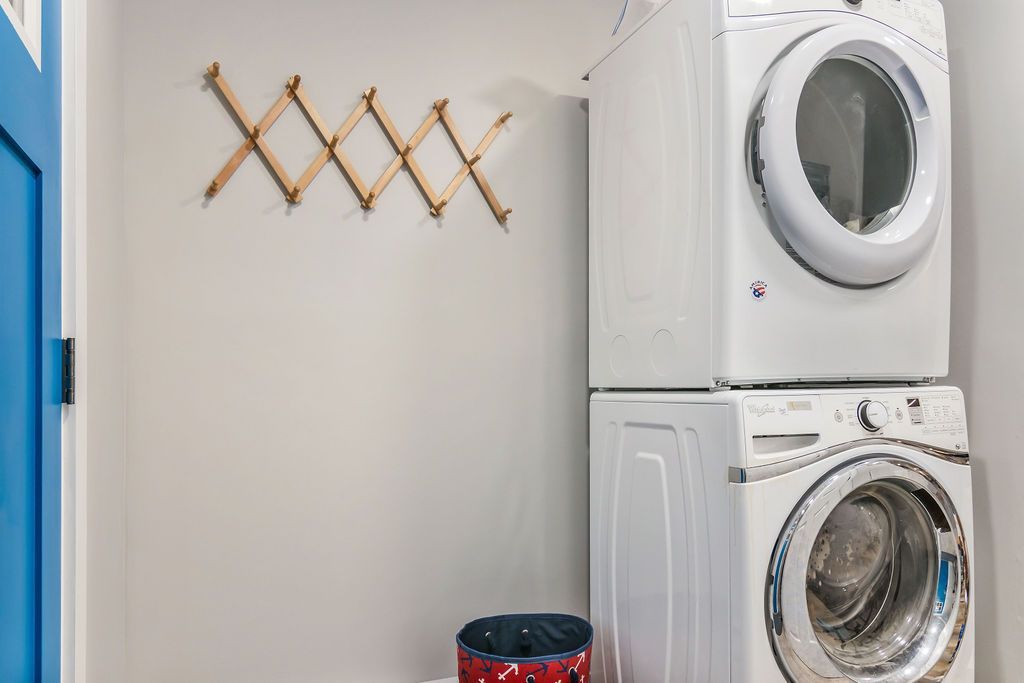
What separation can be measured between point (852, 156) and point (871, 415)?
563 millimetres

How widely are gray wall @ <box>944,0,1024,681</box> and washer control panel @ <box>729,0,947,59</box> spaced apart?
0.64 ft

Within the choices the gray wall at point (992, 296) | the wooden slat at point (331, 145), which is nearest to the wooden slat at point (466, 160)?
the wooden slat at point (331, 145)

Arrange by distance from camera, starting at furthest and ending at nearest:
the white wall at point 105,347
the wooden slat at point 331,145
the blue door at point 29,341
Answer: the wooden slat at point 331,145
the white wall at point 105,347
the blue door at point 29,341

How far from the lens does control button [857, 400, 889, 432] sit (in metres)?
1.49

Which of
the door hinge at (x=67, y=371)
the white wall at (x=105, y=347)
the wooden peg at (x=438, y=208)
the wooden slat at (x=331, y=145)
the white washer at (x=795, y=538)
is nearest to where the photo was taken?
the door hinge at (x=67, y=371)

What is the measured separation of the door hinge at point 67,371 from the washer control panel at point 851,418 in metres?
1.11

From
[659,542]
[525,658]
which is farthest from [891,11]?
[525,658]

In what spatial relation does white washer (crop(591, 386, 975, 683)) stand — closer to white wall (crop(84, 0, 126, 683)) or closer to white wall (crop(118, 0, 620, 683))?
white wall (crop(118, 0, 620, 683))

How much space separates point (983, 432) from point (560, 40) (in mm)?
1513

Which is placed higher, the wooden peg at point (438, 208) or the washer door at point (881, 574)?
the wooden peg at point (438, 208)

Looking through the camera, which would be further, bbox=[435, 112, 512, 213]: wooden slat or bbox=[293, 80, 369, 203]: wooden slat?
bbox=[435, 112, 512, 213]: wooden slat

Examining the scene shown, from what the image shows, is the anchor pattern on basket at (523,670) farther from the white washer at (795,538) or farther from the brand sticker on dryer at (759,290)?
the brand sticker on dryer at (759,290)

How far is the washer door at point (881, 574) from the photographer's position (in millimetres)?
1433

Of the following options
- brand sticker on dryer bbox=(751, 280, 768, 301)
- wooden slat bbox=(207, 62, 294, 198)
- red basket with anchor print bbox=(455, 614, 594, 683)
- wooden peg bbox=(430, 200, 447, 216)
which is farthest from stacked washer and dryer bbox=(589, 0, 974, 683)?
wooden slat bbox=(207, 62, 294, 198)
